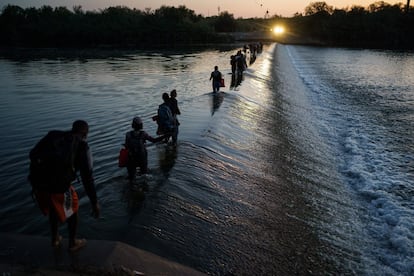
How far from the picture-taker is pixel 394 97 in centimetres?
2555

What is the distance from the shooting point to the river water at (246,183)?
638 cm

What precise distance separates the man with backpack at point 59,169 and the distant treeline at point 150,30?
88.8 metres

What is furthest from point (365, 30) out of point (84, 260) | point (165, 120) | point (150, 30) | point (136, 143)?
point (84, 260)

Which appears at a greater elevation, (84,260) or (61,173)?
(61,173)

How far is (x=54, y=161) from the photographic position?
4.67 metres

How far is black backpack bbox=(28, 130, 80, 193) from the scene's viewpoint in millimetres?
4621

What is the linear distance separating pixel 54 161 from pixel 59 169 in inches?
5.4

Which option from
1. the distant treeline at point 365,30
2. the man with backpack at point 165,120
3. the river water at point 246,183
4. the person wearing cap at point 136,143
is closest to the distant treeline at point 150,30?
the distant treeline at point 365,30

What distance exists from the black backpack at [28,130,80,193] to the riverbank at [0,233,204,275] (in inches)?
44.1

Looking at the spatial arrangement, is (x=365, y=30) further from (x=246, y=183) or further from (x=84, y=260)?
(x=84, y=260)

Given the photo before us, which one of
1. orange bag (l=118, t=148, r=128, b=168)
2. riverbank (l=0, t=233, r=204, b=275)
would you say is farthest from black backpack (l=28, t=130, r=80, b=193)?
orange bag (l=118, t=148, r=128, b=168)

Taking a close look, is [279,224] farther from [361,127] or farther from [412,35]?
[412,35]

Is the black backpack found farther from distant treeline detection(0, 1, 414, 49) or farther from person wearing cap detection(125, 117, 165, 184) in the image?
distant treeline detection(0, 1, 414, 49)

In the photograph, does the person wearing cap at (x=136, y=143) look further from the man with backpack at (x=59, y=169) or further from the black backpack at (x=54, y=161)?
the black backpack at (x=54, y=161)
